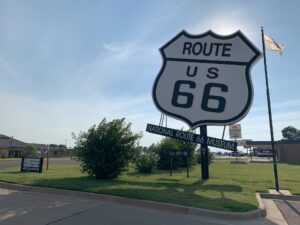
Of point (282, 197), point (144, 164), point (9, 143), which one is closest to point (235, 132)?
point (144, 164)

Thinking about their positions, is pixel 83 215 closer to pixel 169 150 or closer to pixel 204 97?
pixel 204 97

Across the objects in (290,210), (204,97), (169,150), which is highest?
(204,97)

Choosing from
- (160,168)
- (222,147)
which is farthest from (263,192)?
(160,168)

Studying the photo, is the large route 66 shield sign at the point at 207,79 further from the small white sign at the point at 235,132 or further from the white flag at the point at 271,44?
the small white sign at the point at 235,132

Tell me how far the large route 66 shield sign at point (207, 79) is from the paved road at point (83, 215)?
7048 mm

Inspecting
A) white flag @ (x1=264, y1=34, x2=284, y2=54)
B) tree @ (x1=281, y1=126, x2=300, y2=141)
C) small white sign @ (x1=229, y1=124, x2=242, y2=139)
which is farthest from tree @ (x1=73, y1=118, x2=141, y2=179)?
tree @ (x1=281, y1=126, x2=300, y2=141)

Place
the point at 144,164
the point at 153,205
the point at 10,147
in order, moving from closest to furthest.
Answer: the point at 153,205
the point at 144,164
the point at 10,147

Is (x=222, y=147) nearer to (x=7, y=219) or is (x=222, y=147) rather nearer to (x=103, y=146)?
(x=103, y=146)

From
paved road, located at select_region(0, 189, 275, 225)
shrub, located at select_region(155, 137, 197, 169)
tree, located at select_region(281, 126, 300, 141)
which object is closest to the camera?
paved road, located at select_region(0, 189, 275, 225)

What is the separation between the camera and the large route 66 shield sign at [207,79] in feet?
46.8

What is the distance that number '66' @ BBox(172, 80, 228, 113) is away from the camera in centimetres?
1439

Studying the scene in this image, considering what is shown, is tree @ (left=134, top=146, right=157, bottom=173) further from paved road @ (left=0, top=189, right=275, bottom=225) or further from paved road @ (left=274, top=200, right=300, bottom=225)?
paved road @ (left=0, top=189, right=275, bottom=225)

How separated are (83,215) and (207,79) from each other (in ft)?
31.2

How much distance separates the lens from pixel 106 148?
14.2 metres
